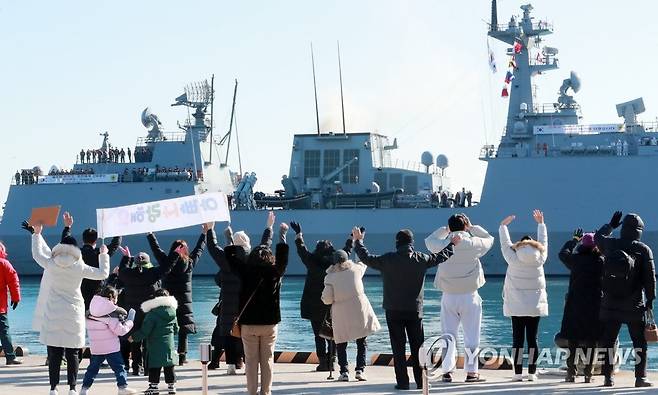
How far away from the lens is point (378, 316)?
2175 cm

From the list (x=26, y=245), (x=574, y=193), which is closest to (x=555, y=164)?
(x=574, y=193)

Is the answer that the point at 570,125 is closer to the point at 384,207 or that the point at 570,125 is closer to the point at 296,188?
the point at 384,207

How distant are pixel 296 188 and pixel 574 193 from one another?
9742 millimetres

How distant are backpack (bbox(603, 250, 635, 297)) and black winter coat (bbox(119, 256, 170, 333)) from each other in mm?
3390

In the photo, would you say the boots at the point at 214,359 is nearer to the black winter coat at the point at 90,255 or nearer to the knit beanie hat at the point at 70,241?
the black winter coat at the point at 90,255

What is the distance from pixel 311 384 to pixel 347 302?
0.70 metres

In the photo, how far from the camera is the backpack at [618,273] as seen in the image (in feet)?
25.8

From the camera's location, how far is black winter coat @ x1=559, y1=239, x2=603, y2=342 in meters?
8.36

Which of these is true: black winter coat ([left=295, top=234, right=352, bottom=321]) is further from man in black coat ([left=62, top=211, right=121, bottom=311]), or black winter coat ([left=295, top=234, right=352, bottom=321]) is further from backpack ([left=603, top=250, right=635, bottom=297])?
backpack ([left=603, top=250, right=635, bottom=297])

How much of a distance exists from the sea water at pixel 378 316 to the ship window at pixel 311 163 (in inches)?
192

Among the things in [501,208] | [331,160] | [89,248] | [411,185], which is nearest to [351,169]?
[331,160]

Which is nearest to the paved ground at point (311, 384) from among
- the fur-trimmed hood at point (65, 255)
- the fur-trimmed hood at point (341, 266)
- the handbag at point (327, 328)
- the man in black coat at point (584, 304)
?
the man in black coat at point (584, 304)

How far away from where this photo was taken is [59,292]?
305 inches

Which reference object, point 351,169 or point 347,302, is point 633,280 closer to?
point 347,302
